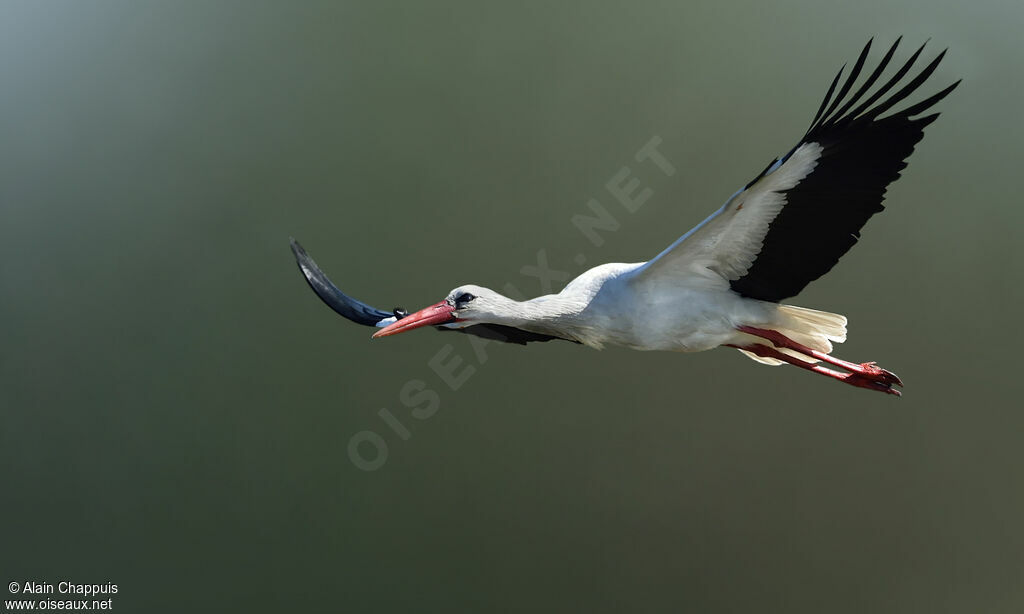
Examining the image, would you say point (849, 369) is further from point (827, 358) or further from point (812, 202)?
point (812, 202)

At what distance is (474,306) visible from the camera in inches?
101

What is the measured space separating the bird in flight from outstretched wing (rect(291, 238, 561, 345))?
116mm

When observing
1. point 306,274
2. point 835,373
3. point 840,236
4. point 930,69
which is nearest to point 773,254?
point 840,236

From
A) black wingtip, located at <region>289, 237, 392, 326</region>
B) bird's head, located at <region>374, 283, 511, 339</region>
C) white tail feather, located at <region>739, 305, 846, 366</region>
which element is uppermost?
black wingtip, located at <region>289, 237, 392, 326</region>

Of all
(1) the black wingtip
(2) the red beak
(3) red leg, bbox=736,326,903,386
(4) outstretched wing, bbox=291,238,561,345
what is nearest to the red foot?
(3) red leg, bbox=736,326,903,386

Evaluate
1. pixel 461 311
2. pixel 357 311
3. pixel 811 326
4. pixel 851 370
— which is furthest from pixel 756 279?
pixel 357 311

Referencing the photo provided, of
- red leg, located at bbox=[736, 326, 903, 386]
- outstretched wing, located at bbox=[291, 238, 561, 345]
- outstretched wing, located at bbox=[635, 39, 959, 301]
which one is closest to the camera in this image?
outstretched wing, located at bbox=[635, 39, 959, 301]

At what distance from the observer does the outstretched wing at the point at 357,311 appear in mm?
2840

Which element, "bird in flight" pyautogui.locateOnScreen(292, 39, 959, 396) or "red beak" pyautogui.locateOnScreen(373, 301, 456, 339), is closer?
"bird in flight" pyautogui.locateOnScreen(292, 39, 959, 396)

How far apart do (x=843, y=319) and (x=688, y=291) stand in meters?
0.51

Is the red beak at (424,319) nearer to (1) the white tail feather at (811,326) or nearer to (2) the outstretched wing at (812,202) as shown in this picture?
(2) the outstretched wing at (812,202)

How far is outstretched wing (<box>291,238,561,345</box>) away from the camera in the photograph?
9.32 feet

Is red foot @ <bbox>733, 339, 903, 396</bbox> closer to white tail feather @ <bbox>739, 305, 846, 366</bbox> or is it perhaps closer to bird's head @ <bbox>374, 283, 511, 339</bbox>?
white tail feather @ <bbox>739, 305, 846, 366</bbox>

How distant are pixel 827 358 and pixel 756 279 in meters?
0.36
